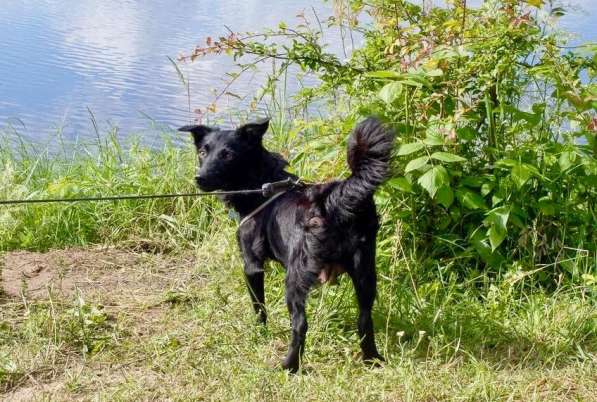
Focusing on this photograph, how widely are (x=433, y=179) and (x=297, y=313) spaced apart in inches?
40.9

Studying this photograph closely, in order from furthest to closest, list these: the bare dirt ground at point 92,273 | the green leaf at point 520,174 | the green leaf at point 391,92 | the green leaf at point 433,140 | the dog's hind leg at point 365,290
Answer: the bare dirt ground at point 92,273 < the green leaf at point 520,174 < the green leaf at point 433,140 < the green leaf at point 391,92 < the dog's hind leg at point 365,290

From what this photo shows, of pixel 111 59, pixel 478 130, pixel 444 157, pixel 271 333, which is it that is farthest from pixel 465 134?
pixel 111 59

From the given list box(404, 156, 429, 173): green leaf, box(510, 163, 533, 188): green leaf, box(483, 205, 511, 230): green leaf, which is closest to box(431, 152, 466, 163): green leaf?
box(404, 156, 429, 173): green leaf

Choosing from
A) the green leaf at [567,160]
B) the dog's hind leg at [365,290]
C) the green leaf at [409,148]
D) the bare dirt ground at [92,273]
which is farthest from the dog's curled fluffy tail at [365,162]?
the bare dirt ground at [92,273]

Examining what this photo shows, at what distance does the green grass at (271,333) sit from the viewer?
12.2 feet

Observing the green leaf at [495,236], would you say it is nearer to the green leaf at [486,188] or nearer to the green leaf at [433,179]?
the green leaf at [486,188]

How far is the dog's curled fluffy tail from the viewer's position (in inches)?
146

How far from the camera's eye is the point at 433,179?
4.32 m

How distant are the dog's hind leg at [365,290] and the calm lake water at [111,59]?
4051mm

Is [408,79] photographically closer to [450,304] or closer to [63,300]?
[450,304]

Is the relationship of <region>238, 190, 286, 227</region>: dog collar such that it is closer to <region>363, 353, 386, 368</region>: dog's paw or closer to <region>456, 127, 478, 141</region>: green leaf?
→ <region>363, 353, 386, 368</region>: dog's paw

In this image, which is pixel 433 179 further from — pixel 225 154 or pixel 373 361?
pixel 225 154

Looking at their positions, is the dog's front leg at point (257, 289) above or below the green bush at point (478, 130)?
below

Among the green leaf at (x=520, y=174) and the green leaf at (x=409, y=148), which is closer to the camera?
the green leaf at (x=409, y=148)
